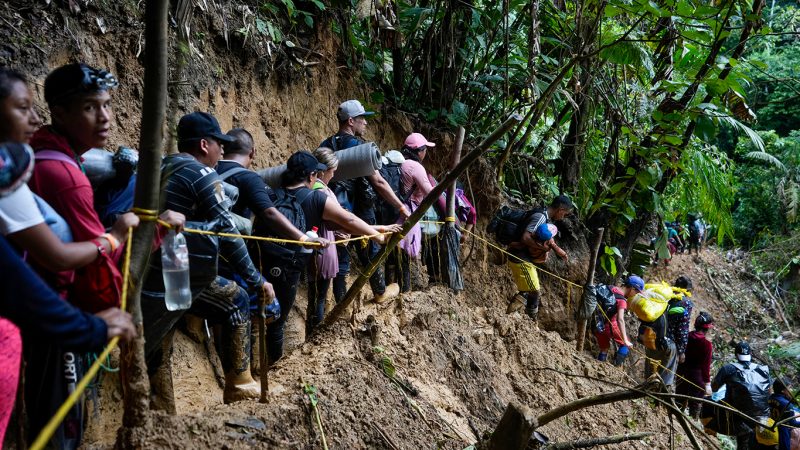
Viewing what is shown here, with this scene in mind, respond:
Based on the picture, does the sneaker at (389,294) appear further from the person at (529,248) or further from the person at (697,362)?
the person at (697,362)

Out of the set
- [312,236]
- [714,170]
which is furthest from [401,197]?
[714,170]

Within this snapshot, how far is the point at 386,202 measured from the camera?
685cm

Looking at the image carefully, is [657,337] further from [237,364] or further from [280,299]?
[237,364]

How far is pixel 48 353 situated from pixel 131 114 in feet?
10.6

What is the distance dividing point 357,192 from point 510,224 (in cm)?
266

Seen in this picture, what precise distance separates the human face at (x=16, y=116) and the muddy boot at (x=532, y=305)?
23.9 feet

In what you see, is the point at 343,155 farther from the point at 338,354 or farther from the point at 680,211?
the point at 680,211

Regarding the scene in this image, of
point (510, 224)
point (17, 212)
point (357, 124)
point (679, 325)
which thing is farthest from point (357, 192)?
point (679, 325)

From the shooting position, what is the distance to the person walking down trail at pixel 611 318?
30.9ft

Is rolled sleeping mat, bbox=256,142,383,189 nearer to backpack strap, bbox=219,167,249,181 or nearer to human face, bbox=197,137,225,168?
backpack strap, bbox=219,167,249,181

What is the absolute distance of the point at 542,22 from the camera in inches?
368

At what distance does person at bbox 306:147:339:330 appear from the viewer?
213 inches

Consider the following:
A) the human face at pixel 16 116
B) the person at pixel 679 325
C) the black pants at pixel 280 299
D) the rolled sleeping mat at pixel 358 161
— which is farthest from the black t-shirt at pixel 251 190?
the person at pixel 679 325

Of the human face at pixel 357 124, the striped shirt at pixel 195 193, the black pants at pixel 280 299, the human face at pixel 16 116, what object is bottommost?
the black pants at pixel 280 299
